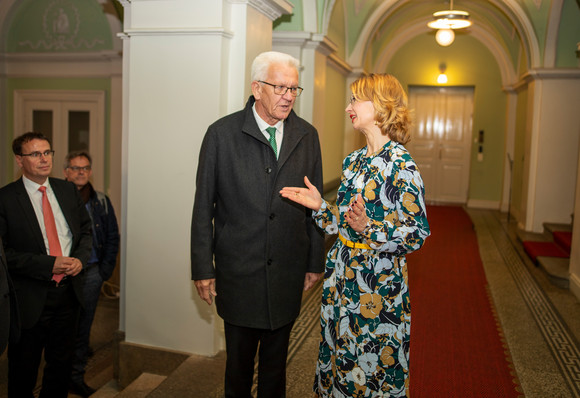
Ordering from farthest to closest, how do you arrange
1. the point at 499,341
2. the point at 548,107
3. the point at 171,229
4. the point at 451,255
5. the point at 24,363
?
the point at 548,107
the point at 451,255
the point at 499,341
the point at 171,229
the point at 24,363

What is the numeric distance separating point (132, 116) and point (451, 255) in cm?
541

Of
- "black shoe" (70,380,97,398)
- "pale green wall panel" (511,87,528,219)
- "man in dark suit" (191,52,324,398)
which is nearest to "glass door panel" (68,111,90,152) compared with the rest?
"black shoe" (70,380,97,398)

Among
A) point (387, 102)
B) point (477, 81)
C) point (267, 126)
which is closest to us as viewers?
point (387, 102)

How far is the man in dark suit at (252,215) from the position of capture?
2551 millimetres

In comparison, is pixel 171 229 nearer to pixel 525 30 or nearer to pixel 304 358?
pixel 304 358

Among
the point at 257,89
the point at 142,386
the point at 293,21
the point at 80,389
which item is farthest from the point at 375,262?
the point at 293,21

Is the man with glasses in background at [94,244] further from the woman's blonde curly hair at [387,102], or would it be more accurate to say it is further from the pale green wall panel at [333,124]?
the pale green wall panel at [333,124]

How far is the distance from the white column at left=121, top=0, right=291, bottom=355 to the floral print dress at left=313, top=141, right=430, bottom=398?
1.70 m

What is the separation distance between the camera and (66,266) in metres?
3.20

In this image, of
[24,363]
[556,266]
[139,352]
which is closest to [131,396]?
[139,352]

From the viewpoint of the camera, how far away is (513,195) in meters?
11.9

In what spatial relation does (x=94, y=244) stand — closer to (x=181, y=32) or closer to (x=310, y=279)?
(x=181, y=32)

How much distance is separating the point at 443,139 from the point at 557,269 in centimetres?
757

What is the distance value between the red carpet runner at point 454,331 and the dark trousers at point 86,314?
241cm
